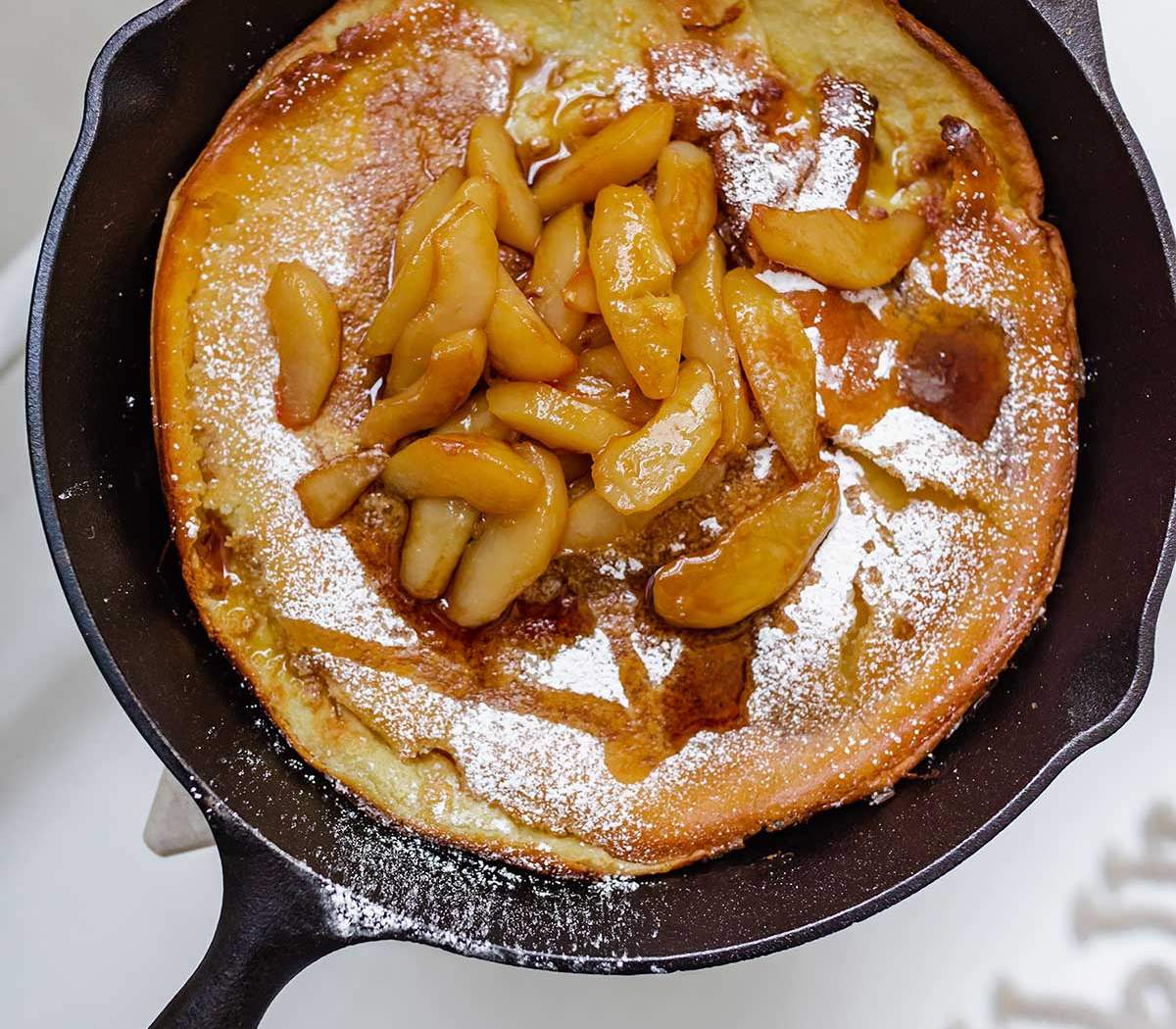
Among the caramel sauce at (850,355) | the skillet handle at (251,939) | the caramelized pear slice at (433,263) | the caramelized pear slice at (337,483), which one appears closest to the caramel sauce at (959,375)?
the caramel sauce at (850,355)

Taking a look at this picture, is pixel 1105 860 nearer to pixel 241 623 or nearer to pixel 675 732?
pixel 675 732

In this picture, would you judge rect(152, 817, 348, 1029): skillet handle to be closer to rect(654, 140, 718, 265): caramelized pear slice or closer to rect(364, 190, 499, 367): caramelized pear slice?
rect(364, 190, 499, 367): caramelized pear slice

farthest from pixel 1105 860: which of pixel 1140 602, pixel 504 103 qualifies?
pixel 504 103

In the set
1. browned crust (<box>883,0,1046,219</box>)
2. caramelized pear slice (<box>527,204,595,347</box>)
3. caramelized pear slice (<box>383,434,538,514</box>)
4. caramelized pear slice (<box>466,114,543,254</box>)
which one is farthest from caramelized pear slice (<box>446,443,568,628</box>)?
browned crust (<box>883,0,1046,219</box>)

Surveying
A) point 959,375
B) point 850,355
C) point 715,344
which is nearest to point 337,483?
point 715,344

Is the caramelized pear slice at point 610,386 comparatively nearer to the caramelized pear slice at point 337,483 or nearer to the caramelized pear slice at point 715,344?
the caramelized pear slice at point 715,344

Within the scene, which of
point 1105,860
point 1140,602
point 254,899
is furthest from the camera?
point 1105,860
